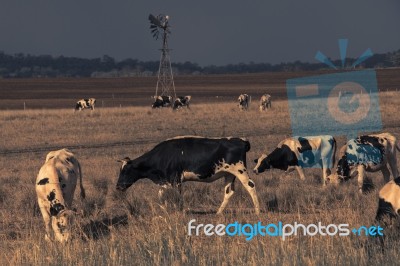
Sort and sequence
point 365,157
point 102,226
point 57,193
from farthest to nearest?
1. point 365,157
2. point 102,226
3. point 57,193

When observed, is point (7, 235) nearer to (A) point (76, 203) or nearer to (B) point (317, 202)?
(A) point (76, 203)

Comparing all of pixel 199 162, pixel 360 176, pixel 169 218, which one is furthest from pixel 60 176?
pixel 360 176

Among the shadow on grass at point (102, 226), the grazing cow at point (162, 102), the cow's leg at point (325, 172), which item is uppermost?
the shadow on grass at point (102, 226)

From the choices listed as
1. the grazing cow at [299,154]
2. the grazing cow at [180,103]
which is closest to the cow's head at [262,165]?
the grazing cow at [299,154]

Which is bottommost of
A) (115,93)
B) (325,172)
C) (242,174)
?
(115,93)

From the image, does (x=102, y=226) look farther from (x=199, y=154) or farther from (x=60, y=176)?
(x=199, y=154)

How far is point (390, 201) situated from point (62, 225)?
4.15m

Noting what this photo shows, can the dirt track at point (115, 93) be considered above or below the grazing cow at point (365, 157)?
below

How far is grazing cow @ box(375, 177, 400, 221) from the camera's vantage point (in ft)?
30.2

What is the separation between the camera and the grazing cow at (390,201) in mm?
9219

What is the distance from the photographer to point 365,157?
53.2 feet

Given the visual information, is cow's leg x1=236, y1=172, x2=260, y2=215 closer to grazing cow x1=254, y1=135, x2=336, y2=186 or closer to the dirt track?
grazing cow x1=254, y1=135, x2=336, y2=186

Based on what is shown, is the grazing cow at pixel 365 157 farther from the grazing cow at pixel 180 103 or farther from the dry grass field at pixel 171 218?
the grazing cow at pixel 180 103

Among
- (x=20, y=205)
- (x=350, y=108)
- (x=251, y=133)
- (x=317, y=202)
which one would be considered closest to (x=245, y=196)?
(x=317, y=202)
